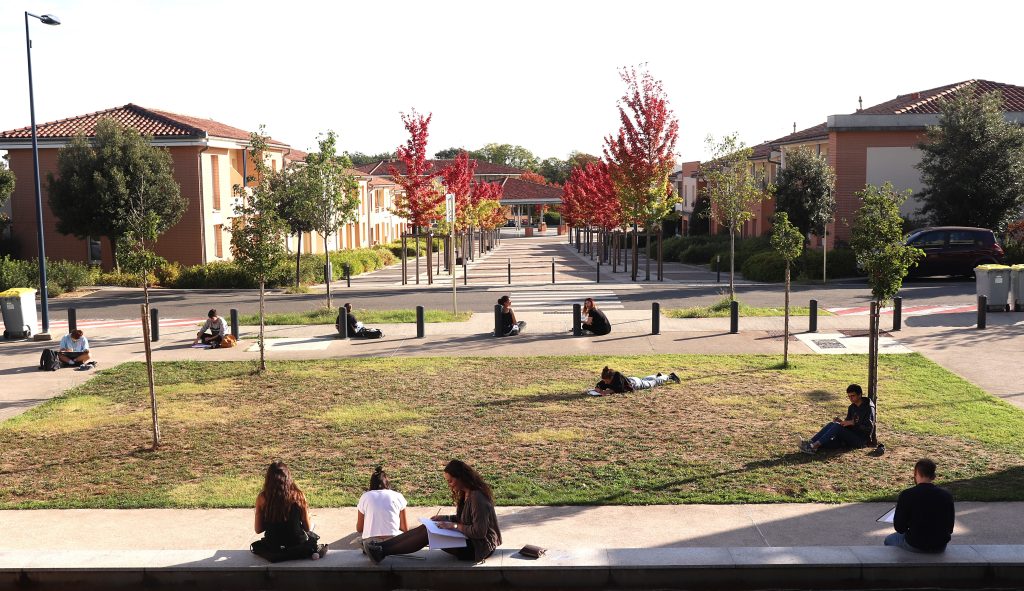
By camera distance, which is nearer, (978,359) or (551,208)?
(978,359)

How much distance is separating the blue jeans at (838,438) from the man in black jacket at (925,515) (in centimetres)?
324

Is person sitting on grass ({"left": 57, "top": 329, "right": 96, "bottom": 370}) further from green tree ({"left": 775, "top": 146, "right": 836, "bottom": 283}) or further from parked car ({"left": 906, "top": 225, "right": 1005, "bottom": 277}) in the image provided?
green tree ({"left": 775, "top": 146, "right": 836, "bottom": 283})

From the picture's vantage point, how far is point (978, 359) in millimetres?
17281

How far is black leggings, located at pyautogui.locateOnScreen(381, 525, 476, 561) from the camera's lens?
26.9 feet

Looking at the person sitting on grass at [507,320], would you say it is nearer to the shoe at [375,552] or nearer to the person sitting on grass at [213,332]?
the person sitting on grass at [213,332]

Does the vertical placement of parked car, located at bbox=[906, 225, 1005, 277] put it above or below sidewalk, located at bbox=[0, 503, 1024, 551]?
above

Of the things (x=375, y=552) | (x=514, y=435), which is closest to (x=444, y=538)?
(x=375, y=552)

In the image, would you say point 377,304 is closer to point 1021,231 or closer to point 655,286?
point 655,286

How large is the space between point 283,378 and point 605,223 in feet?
113

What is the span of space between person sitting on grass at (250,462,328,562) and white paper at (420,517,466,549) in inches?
40.8

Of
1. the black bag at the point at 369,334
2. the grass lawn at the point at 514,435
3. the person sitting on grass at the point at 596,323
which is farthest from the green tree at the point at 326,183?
the grass lawn at the point at 514,435

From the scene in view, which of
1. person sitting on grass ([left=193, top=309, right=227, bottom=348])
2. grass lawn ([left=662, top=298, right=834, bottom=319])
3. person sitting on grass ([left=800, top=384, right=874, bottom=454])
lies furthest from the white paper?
grass lawn ([left=662, top=298, right=834, bottom=319])

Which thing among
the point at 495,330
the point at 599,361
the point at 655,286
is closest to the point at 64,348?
the point at 495,330

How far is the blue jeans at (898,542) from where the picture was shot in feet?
26.6
